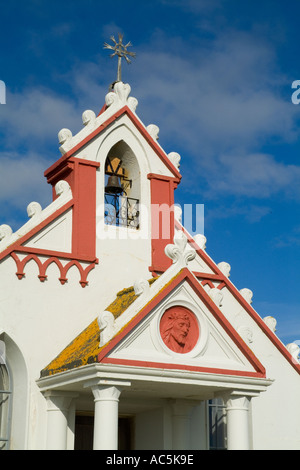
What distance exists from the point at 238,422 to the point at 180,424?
7.67 feet

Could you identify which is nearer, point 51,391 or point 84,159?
point 51,391

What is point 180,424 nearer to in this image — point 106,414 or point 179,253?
point 106,414

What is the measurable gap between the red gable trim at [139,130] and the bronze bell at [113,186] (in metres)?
1.40

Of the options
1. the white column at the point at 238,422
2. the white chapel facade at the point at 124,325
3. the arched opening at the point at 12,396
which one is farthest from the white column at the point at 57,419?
the white column at the point at 238,422

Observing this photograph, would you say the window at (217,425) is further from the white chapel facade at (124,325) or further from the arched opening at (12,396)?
the arched opening at (12,396)

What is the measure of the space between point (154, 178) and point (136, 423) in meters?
6.81

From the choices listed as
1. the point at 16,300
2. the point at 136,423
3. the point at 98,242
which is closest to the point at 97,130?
the point at 98,242

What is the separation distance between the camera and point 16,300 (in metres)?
17.0

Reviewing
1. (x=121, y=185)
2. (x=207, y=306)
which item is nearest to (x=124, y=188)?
(x=121, y=185)

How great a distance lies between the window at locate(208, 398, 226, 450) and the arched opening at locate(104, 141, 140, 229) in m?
5.40

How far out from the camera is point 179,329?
52.2 feet

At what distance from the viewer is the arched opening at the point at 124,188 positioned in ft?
65.8

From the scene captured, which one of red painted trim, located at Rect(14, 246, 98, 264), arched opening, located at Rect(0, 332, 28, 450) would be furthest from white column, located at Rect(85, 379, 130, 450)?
red painted trim, located at Rect(14, 246, 98, 264)
